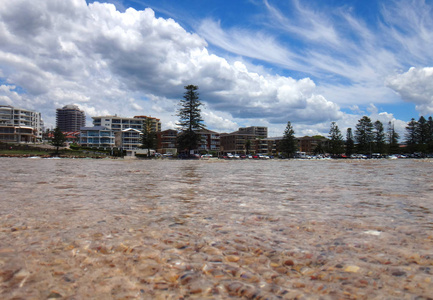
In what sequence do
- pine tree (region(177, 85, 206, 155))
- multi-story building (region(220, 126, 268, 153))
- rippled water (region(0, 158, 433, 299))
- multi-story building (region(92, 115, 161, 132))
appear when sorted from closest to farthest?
rippled water (region(0, 158, 433, 299)) → pine tree (region(177, 85, 206, 155)) → multi-story building (region(92, 115, 161, 132)) → multi-story building (region(220, 126, 268, 153))

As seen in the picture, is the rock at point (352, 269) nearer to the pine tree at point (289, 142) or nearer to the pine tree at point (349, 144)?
the pine tree at point (289, 142)

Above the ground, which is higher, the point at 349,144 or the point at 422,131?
the point at 422,131

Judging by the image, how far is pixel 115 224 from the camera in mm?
4008

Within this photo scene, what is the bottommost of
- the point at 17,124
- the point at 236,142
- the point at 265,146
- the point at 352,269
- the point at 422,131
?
the point at 352,269

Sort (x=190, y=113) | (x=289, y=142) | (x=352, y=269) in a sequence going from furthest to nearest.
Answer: (x=289, y=142), (x=190, y=113), (x=352, y=269)

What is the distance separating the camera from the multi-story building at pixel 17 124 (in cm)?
10724

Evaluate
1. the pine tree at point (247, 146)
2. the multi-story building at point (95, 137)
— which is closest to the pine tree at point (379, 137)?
the pine tree at point (247, 146)

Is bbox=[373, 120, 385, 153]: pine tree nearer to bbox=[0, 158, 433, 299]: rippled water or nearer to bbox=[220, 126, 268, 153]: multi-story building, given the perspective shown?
bbox=[220, 126, 268, 153]: multi-story building

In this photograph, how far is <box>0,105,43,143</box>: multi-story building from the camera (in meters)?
107

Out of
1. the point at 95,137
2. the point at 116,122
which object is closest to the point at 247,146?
the point at 116,122

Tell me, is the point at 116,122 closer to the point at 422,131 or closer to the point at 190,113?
the point at 190,113

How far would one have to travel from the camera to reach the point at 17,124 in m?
124

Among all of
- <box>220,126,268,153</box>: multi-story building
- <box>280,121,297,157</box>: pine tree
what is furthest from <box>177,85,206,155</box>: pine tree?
<box>220,126,268,153</box>: multi-story building

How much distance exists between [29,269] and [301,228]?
10.6 ft
